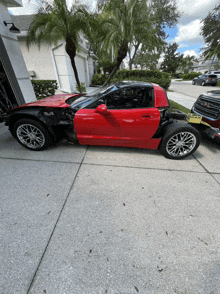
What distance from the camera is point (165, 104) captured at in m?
2.76

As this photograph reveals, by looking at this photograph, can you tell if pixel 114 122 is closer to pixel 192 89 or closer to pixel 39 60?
pixel 39 60

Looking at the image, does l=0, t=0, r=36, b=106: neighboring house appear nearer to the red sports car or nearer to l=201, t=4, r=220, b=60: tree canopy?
the red sports car

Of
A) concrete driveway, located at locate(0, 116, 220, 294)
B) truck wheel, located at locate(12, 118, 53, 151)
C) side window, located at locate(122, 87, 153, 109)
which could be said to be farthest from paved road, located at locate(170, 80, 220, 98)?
truck wheel, located at locate(12, 118, 53, 151)

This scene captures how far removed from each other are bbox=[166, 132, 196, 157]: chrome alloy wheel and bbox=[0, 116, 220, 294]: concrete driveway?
0.24 meters

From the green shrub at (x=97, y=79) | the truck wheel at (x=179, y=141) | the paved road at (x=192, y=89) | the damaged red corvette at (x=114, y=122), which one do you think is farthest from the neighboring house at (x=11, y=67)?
the green shrub at (x=97, y=79)

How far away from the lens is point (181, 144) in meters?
2.96

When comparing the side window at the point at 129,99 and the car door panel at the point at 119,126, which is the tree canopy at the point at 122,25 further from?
the car door panel at the point at 119,126

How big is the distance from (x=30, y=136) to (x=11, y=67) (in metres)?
3.51

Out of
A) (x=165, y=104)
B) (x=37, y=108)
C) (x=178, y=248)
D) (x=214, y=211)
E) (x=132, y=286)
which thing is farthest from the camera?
(x=37, y=108)

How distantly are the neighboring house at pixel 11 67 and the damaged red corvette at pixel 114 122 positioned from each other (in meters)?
2.90

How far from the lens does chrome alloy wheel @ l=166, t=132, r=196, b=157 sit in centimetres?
287

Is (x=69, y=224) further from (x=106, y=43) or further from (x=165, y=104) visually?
(x=106, y=43)

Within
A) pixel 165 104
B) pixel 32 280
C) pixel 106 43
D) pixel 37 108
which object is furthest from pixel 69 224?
pixel 106 43

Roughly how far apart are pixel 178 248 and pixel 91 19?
677cm
